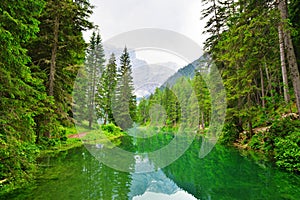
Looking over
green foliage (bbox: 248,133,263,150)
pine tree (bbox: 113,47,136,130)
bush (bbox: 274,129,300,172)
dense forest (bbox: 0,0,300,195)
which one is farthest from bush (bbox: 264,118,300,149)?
pine tree (bbox: 113,47,136,130)

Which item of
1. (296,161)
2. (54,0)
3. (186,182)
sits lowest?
(186,182)

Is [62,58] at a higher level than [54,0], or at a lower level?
lower

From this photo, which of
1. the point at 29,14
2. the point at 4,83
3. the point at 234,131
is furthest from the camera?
the point at 234,131

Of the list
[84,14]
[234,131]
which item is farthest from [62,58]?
[234,131]

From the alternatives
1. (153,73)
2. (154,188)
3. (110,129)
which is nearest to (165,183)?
(154,188)

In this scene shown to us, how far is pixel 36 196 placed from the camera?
5785mm

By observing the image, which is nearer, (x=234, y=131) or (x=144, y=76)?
(x=144, y=76)

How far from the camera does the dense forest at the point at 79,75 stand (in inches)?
196

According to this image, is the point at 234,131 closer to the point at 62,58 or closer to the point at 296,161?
the point at 296,161

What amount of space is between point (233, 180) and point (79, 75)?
388 inches

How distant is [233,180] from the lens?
8.05 m

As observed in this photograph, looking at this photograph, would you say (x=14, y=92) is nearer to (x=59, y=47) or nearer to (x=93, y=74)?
(x=59, y=47)

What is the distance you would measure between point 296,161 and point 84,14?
41.6ft

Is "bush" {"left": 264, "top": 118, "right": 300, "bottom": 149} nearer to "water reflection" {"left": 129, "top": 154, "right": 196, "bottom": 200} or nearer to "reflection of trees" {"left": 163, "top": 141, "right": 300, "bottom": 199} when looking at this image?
"reflection of trees" {"left": 163, "top": 141, "right": 300, "bottom": 199}
